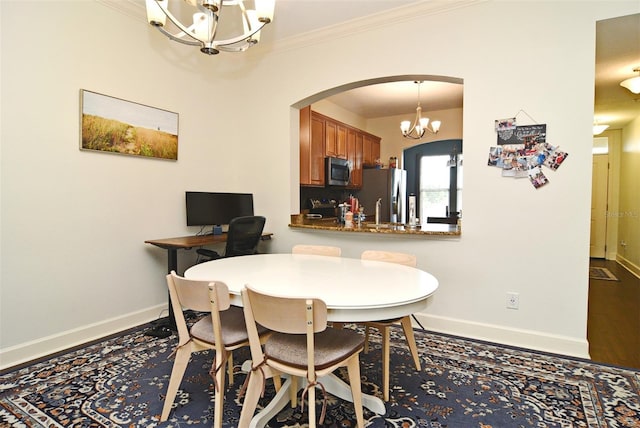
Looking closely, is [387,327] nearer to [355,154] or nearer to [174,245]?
[174,245]

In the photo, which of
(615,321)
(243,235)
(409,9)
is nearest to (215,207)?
(243,235)

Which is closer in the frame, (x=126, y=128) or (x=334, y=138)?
(x=126, y=128)

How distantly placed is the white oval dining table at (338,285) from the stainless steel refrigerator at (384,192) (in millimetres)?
3780

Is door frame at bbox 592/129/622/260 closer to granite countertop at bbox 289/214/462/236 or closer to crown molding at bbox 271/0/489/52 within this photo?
granite countertop at bbox 289/214/462/236

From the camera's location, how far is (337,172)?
17.5 ft

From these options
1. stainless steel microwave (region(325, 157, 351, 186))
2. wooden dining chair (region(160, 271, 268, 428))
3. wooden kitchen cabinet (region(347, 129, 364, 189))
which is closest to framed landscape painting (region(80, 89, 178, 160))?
wooden dining chair (region(160, 271, 268, 428))

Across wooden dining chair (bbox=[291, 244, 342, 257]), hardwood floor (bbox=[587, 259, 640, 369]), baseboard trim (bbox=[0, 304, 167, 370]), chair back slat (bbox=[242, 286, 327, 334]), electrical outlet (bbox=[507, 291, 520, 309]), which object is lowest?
hardwood floor (bbox=[587, 259, 640, 369])

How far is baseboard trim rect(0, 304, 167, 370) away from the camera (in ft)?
7.78

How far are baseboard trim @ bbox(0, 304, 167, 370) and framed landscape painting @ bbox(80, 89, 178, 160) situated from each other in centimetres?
144

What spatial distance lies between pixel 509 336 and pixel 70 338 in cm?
344

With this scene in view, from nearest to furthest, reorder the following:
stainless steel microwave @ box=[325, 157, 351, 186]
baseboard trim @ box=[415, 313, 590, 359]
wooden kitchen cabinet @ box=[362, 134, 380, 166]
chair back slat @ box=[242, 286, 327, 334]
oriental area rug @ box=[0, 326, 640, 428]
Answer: chair back slat @ box=[242, 286, 327, 334], oriental area rug @ box=[0, 326, 640, 428], baseboard trim @ box=[415, 313, 590, 359], stainless steel microwave @ box=[325, 157, 351, 186], wooden kitchen cabinet @ box=[362, 134, 380, 166]

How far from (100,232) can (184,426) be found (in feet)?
6.07

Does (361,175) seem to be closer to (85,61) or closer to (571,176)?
(571,176)

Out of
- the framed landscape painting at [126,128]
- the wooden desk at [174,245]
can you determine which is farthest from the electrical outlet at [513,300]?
the framed landscape painting at [126,128]
